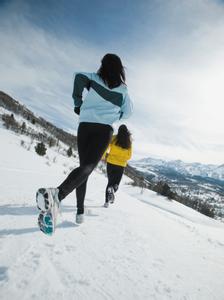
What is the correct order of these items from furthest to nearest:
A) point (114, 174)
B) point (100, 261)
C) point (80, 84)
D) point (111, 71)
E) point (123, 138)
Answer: point (123, 138) → point (114, 174) → point (111, 71) → point (80, 84) → point (100, 261)

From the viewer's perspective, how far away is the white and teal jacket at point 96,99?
222cm

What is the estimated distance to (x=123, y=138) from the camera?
4.31m

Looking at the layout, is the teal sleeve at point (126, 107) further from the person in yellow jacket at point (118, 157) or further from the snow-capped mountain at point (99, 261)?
the person in yellow jacket at point (118, 157)

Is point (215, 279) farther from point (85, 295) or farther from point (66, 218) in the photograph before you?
point (66, 218)

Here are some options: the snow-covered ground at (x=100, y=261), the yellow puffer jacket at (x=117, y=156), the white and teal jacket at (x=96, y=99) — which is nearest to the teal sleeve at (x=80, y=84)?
the white and teal jacket at (x=96, y=99)

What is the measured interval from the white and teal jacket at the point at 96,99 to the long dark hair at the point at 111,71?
0.19ft

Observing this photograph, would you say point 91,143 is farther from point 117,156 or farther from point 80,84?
point 117,156

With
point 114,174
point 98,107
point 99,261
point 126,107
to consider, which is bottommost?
point 99,261

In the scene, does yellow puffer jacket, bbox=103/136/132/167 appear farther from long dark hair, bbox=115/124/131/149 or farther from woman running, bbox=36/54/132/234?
woman running, bbox=36/54/132/234

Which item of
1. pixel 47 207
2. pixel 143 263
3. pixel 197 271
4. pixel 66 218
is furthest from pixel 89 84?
pixel 197 271

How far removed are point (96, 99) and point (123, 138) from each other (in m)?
2.14

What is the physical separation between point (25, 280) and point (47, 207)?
511 millimetres

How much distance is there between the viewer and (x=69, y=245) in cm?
176

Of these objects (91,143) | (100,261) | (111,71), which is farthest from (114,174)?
(100,261)
